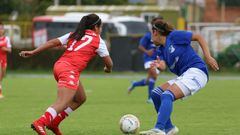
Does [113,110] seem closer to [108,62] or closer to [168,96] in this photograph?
[108,62]

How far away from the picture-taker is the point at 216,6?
72812 millimetres

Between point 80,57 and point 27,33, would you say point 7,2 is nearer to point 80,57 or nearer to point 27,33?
point 27,33

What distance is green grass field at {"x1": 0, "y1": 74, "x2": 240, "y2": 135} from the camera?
1324 centimetres

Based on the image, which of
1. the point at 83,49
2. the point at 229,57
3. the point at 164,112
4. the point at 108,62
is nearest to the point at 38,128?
the point at 83,49

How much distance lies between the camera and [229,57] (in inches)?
1502

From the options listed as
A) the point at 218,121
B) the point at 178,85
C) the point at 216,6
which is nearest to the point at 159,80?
the point at 218,121

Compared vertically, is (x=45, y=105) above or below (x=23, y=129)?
below

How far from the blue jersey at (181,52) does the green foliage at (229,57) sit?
2660cm

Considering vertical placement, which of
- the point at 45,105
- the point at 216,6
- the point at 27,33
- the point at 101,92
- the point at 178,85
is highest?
the point at 178,85

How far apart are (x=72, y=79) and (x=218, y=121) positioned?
4.17 meters

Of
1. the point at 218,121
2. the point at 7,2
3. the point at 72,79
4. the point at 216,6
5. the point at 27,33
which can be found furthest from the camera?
the point at 216,6

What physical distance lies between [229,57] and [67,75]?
90.4ft

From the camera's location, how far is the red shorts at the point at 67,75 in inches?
444

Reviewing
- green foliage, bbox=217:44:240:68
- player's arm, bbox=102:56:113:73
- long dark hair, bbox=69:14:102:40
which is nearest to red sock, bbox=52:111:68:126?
player's arm, bbox=102:56:113:73
